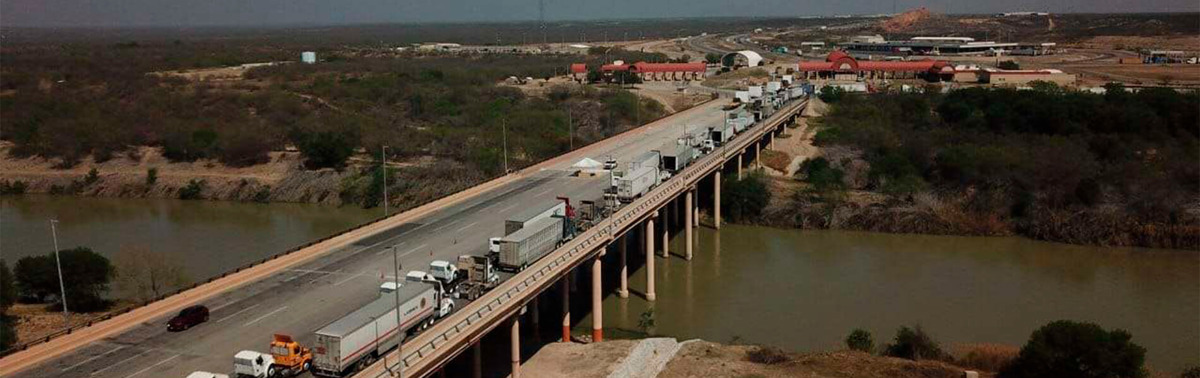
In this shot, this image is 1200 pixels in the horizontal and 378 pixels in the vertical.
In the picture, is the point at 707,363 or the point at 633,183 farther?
the point at 633,183

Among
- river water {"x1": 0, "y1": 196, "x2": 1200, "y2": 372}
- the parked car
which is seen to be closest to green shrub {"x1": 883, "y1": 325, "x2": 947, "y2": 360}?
river water {"x1": 0, "y1": 196, "x2": 1200, "y2": 372}

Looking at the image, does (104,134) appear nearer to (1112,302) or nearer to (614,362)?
(614,362)

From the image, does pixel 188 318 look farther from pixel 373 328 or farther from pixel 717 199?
pixel 717 199

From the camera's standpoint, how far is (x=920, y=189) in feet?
163

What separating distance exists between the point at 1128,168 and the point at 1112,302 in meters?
16.6

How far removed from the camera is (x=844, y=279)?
124 feet

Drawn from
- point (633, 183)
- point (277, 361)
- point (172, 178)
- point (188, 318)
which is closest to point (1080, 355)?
point (633, 183)

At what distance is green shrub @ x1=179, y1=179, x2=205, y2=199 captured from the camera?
5897cm

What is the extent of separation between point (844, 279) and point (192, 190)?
1649 inches

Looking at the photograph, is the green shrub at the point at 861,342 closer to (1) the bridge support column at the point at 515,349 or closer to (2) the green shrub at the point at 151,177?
(1) the bridge support column at the point at 515,349

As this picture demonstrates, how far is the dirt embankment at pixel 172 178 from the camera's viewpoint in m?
57.9

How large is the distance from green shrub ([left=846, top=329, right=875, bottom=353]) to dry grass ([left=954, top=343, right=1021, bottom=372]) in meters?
2.43

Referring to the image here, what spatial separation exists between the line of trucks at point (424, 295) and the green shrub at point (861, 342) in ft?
29.8

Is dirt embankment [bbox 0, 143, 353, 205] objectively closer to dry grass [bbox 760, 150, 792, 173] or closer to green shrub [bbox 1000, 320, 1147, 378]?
dry grass [bbox 760, 150, 792, 173]
